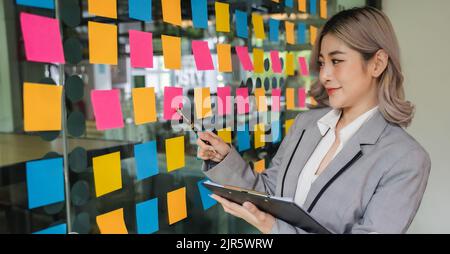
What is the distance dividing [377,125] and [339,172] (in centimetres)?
19

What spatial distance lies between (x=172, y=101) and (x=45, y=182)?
51cm

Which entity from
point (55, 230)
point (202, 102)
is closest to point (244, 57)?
point (202, 102)

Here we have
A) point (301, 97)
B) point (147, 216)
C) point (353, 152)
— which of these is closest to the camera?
point (353, 152)

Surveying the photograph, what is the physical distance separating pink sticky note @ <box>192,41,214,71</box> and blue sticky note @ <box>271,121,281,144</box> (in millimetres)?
604

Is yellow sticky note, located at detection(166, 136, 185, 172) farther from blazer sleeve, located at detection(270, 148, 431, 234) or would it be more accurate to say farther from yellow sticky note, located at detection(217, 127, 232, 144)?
blazer sleeve, located at detection(270, 148, 431, 234)

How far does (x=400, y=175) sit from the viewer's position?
1.08 meters

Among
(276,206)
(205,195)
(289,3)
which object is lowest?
(205,195)

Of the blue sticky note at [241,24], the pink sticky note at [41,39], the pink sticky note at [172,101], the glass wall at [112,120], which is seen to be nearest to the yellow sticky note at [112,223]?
the glass wall at [112,120]

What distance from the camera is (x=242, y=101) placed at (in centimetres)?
171

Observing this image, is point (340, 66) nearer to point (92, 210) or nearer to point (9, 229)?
point (92, 210)

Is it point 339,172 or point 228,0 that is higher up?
point 228,0

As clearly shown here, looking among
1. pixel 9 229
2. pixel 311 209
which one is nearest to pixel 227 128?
pixel 311 209

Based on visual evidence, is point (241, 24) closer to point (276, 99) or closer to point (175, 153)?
point (276, 99)

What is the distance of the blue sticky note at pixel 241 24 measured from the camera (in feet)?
5.36
